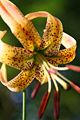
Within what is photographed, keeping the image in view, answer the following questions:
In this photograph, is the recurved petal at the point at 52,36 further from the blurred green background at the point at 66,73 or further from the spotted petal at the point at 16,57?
the blurred green background at the point at 66,73

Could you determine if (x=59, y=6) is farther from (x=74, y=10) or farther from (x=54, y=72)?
(x=54, y=72)

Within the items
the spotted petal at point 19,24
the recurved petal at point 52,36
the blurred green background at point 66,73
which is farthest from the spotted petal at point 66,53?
the blurred green background at point 66,73

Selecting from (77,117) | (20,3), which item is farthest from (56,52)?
(77,117)

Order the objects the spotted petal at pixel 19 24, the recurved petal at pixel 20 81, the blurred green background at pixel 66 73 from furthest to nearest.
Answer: the blurred green background at pixel 66 73
the recurved petal at pixel 20 81
the spotted petal at pixel 19 24

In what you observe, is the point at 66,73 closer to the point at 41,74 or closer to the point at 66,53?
the point at 66,53

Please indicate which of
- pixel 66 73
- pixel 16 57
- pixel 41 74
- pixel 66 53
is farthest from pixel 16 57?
pixel 66 73

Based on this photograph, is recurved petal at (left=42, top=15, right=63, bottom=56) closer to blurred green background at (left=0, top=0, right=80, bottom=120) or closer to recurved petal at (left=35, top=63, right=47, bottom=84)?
recurved petal at (left=35, top=63, right=47, bottom=84)

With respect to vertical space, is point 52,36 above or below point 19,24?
below
